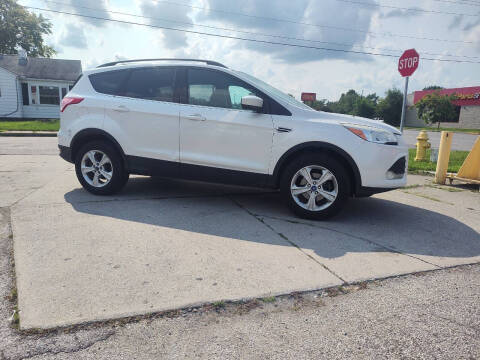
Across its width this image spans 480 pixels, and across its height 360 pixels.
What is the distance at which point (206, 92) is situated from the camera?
15.4 ft

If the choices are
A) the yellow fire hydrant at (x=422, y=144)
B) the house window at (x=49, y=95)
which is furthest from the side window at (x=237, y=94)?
the house window at (x=49, y=95)

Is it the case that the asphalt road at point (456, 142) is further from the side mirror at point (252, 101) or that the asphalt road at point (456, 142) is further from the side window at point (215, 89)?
the side mirror at point (252, 101)

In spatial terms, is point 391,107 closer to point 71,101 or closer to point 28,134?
point 28,134

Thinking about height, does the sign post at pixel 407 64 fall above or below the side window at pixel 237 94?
above

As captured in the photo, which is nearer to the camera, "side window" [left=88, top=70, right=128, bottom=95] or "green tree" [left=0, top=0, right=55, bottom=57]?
"side window" [left=88, top=70, right=128, bottom=95]

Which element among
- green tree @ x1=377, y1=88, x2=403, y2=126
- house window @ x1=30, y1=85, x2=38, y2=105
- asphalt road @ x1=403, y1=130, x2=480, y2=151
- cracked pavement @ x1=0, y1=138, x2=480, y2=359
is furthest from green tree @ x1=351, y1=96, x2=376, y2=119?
cracked pavement @ x1=0, y1=138, x2=480, y2=359

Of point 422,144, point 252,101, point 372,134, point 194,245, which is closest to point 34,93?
point 422,144

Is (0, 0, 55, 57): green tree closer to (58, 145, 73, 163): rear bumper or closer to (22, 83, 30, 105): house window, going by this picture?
(22, 83, 30, 105): house window

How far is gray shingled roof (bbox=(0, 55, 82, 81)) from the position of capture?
25.2 meters

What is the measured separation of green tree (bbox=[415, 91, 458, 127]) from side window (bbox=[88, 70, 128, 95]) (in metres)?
50.2

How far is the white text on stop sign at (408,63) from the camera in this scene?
820 centimetres

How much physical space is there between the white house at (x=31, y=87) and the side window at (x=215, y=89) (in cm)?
2361

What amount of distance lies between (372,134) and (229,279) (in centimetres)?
255

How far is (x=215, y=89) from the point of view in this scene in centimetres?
465
